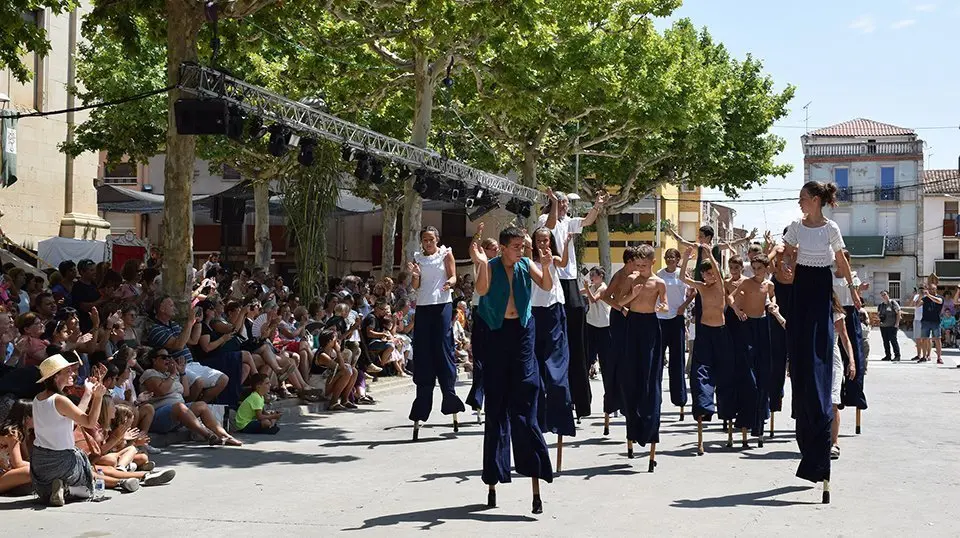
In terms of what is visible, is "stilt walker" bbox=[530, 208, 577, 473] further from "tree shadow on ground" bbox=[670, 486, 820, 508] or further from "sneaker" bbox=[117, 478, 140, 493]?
"sneaker" bbox=[117, 478, 140, 493]

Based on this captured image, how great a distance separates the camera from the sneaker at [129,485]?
31.0 feet

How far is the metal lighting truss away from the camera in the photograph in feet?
52.9

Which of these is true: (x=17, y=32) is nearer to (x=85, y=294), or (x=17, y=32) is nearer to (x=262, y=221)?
(x=85, y=294)

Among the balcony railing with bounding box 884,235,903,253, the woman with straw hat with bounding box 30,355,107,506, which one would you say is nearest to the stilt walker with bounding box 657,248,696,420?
the woman with straw hat with bounding box 30,355,107,506

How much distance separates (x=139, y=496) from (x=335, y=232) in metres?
39.7

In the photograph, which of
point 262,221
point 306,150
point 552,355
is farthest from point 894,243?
point 552,355

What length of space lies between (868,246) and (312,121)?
68.8 meters

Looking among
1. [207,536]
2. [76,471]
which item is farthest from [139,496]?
[207,536]

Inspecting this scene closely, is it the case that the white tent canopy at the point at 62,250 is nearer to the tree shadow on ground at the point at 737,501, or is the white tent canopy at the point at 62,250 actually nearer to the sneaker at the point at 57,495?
the sneaker at the point at 57,495

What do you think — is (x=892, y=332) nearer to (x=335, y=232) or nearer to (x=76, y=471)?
(x=335, y=232)

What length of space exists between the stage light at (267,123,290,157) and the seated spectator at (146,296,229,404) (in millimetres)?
5971

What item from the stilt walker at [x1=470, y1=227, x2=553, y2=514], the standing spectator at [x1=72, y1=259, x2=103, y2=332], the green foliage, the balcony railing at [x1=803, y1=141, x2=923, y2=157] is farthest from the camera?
the balcony railing at [x1=803, y1=141, x2=923, y2=157]

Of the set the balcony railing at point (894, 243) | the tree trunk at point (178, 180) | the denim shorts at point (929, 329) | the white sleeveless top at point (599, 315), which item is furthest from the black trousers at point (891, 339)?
the balcony railing at point (894, 243)

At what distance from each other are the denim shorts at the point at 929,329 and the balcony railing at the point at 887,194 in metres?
53.1
